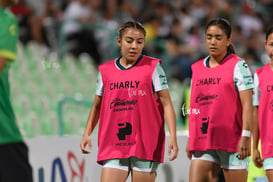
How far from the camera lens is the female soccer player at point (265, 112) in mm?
5426

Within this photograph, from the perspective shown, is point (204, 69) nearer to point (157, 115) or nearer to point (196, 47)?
point (157, 115)

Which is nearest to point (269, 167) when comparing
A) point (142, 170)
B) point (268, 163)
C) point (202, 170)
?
point (268, 163)

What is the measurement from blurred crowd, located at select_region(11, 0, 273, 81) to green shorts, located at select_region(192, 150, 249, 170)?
6.57 meters

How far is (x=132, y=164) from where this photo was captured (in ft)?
17.3

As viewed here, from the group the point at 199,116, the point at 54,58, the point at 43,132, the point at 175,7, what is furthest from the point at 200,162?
the point at 175,7

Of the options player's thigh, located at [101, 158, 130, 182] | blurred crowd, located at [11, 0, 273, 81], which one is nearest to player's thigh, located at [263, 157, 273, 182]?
player's thigh, located at [101, 158, 130, 182]

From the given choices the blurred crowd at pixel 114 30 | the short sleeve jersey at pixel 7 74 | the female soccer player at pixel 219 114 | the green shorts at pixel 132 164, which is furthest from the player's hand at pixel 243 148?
the blurred crowd at pixel 114 30

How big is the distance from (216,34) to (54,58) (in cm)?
731

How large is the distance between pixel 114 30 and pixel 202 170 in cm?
728

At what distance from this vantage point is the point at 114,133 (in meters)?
5.29

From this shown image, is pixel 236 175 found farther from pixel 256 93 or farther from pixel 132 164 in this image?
pixel 132 164

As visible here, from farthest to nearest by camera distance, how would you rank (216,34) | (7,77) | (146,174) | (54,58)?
(54,58), (216,34), (146,174), (7,77)

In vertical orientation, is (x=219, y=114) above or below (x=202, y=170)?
above

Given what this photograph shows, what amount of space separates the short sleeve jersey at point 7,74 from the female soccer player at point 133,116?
1600 mm
